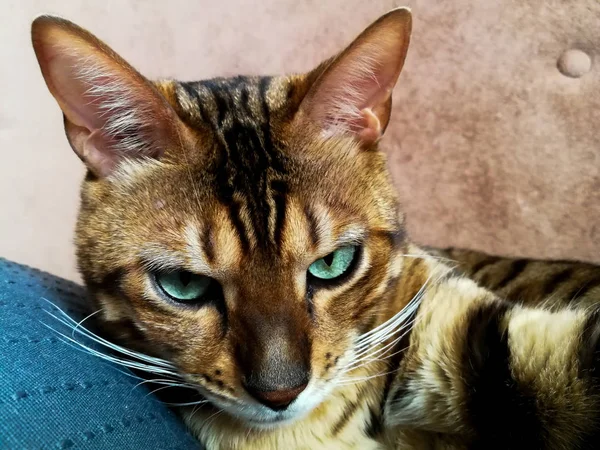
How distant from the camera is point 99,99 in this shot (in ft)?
2.68

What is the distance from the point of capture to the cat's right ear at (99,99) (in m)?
0.75

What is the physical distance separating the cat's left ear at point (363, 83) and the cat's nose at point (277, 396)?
0.40 m

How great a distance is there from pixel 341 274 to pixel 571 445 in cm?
37

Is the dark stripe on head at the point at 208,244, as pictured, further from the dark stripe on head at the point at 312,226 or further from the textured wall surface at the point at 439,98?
the textured wall surface at the point at 439,98

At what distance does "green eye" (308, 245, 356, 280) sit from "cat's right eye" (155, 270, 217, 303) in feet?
0.49

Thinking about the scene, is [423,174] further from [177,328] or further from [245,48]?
[177,328]

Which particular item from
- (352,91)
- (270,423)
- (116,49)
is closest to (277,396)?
(270,423)

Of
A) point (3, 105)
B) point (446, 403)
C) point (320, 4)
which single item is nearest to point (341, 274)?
point (446, 403)

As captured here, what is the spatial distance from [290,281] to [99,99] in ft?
1.25

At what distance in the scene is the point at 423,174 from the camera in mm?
1518

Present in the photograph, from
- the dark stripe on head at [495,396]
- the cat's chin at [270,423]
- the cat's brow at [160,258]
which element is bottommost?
the cat's chin at [270,423]

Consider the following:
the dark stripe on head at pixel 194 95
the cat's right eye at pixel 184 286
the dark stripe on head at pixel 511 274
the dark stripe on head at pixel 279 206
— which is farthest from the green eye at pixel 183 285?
the dark stripe on head at pixel 511 274

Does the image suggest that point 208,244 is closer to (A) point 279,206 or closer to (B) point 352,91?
(A) point 279,206

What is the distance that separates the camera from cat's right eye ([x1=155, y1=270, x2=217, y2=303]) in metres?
0.78
